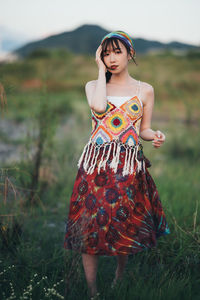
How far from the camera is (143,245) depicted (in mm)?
1808

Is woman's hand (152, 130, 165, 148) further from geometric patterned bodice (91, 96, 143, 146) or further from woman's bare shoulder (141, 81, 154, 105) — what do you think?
woman's bare shoulder (141, 81, 154, 105)

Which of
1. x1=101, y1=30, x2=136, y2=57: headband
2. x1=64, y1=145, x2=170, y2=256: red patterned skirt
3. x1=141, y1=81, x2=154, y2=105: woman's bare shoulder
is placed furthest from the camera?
x1=141, y1=81, x2=154, y2=105: woman's bare shoulder

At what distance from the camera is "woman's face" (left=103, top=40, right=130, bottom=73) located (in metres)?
1.90

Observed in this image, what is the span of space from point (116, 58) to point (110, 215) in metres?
1.08

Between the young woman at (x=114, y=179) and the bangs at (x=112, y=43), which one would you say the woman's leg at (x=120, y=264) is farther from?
the bangs at (x=112, y=43)

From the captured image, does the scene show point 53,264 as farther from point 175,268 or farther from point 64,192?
point 64,192

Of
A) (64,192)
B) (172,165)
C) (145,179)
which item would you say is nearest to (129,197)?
(145,179)

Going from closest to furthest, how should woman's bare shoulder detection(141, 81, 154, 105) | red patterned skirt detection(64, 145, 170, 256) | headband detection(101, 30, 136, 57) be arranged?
red patterned skirt detection(64, 145, 170, 256) → headband detection(101, 30, 136, 57) → woman's bare shoulder detection(141, 81, 154, 105)

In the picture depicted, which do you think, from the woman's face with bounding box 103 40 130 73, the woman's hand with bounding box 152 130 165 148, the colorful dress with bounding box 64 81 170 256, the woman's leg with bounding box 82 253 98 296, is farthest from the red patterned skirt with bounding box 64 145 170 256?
the woman's face with bounding box 103 40 130 73

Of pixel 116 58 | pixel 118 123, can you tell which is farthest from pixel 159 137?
pixel 116 58

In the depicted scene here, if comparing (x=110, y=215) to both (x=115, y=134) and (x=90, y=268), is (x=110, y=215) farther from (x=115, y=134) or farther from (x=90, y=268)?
(x=115, y=134)

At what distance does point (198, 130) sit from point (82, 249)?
5683mm

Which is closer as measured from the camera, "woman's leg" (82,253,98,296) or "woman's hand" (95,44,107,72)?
"woman's leg" (82,253,98,296)

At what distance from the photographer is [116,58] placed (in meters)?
1.90
